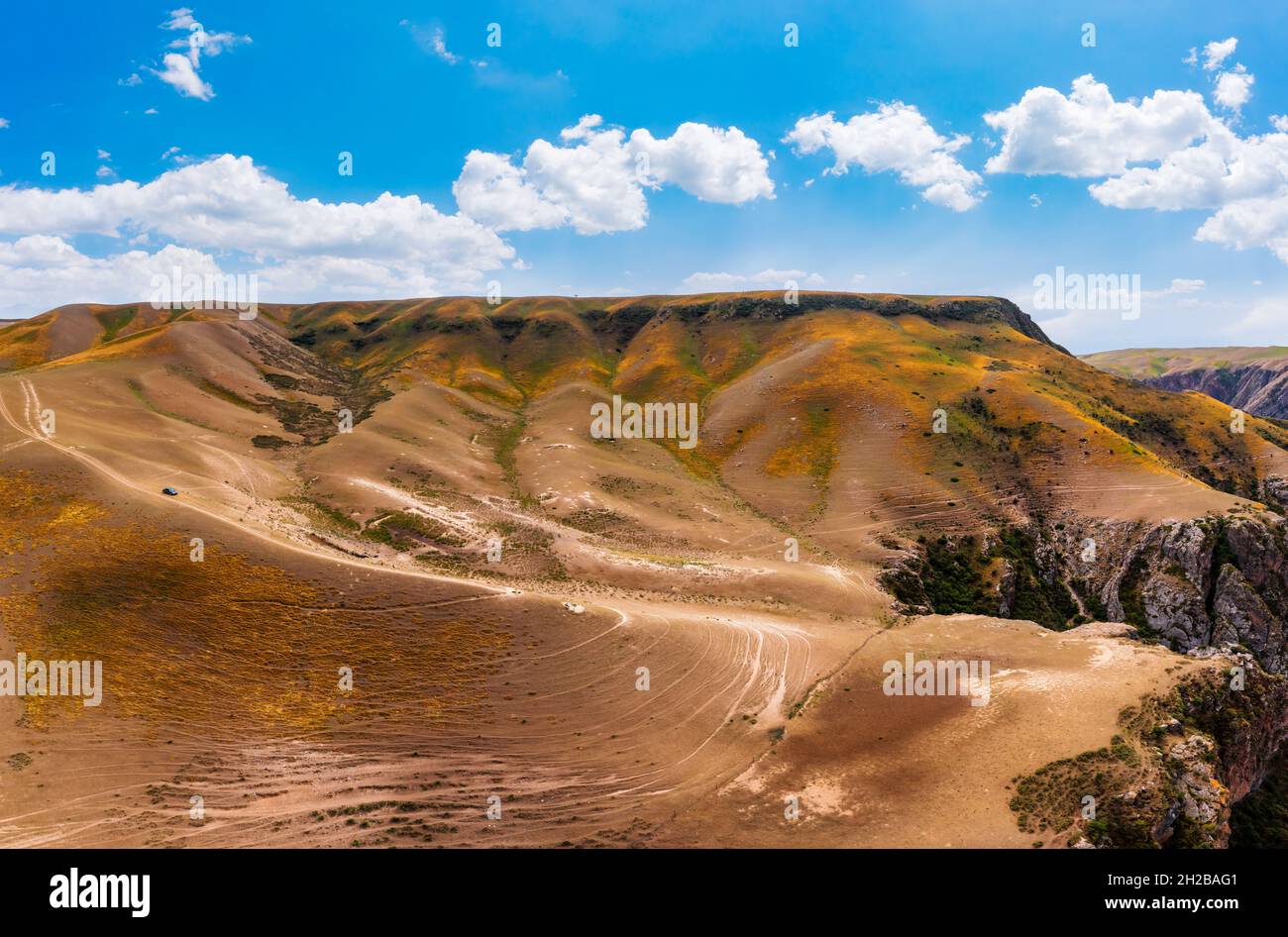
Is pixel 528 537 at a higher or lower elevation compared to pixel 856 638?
higher

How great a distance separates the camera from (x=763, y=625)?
46188mm

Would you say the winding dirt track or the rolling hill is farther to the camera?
the rolling hill

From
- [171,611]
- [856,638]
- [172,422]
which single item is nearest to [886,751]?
[856,638]

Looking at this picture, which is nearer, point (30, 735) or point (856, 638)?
point (30, 735)

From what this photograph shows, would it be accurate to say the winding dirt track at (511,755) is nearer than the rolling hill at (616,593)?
Yes

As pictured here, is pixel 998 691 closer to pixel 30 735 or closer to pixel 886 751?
pixel 886 751

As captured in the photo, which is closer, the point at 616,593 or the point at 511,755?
the point at 511,755

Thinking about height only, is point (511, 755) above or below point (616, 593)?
below
